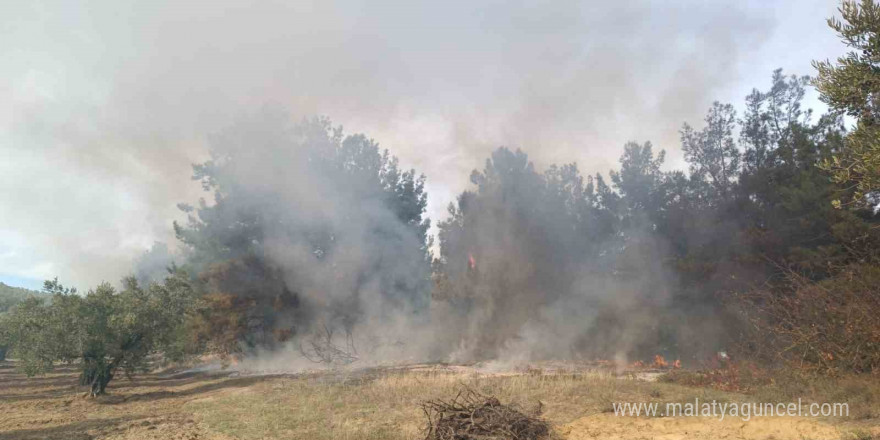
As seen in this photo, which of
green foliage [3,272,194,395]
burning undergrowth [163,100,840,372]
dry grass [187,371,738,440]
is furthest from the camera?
burning undergrowth [163,100,840,372]

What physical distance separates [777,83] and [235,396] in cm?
3096

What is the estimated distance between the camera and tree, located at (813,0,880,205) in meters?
8.26

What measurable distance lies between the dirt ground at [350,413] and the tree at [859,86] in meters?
4.27

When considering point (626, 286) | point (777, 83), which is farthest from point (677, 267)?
point (777, 83)

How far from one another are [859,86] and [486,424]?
877 centimetres

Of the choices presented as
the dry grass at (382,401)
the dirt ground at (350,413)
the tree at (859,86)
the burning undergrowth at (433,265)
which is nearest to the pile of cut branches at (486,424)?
the dirt ground at (350,413)

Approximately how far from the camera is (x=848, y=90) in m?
8.50

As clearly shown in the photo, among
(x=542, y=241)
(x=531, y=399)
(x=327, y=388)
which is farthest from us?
(x=542, y=241)

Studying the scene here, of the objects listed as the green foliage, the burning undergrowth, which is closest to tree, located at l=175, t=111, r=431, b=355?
the burning undergrowth

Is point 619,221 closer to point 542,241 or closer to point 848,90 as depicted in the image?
point 542,241

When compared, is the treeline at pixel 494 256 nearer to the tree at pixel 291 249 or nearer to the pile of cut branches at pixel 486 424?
the tree at pixel 291 249

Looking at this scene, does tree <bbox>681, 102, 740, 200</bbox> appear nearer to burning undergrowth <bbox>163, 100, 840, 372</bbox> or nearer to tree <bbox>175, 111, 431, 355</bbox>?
burning undergrowth <bbox>163, 100, 840, 372</bbox>

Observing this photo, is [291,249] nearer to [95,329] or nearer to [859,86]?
[95,329]

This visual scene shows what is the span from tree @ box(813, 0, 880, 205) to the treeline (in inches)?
382
